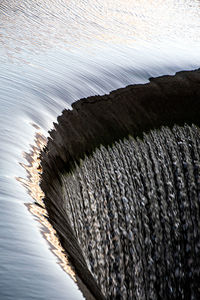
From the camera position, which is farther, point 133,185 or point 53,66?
point 53,66

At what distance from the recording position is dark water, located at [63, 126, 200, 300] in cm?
274

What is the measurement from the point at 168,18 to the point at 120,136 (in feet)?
9.05

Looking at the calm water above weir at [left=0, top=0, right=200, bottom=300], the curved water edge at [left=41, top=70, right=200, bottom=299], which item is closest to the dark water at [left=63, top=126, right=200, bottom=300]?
the curved water edge at [left=41, top=70, right=200, bottom=299]

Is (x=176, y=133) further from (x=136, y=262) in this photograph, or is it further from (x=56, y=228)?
(x=56, y=228)

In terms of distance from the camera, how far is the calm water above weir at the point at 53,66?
1485 millimetres

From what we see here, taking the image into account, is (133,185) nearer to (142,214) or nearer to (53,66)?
(142,214)

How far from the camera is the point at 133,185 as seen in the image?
327cm

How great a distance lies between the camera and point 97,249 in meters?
2.73

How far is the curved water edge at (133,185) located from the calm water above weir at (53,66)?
11 centimetres

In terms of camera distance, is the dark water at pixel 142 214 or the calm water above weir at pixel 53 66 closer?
the calm water above weir at pixel 53 66

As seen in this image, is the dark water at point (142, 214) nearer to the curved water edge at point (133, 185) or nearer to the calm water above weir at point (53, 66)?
the curved water edge at point (133, 185)

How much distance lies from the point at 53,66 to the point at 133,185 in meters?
0.71

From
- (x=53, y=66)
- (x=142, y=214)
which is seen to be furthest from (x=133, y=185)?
(x=53, y=66)

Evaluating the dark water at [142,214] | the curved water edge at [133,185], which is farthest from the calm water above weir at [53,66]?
the dark water at [142,214]
